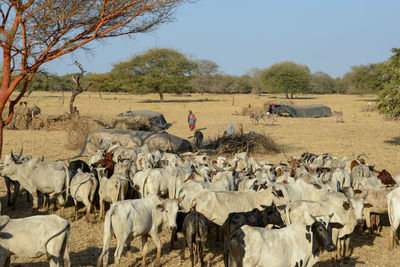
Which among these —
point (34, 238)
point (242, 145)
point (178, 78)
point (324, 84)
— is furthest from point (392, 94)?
point (324, 84)

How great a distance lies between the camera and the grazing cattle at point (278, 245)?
5.16 meters

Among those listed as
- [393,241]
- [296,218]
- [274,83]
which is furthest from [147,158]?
[274,83]

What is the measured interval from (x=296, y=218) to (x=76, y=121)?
46.7 feet

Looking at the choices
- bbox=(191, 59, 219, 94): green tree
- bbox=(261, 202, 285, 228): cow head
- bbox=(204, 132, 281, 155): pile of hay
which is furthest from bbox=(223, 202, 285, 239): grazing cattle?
bbox=(191, 59, 219, 94): green tree

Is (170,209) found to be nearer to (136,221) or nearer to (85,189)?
(136,221)

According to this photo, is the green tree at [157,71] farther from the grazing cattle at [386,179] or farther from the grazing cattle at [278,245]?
the grazing cattle at [278,245]

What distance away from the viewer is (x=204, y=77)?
8644 cm

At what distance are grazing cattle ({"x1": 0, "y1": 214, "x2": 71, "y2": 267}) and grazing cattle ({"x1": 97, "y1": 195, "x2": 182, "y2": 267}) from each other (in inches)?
27.3

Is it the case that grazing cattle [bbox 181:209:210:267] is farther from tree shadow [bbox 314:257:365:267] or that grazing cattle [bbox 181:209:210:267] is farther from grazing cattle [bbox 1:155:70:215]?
grazing cattle [bbox 1:155:70:215]

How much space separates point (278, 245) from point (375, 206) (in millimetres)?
3752

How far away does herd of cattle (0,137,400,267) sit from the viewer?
5.43 m

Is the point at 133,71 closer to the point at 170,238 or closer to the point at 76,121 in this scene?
the point at 76,121

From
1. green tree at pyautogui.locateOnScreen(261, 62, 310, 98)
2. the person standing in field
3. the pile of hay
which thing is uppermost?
green tree at pyautogui.locateOnScreen(261, 62, 310, 98)

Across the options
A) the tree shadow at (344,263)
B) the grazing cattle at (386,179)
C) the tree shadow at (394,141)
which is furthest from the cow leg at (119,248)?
the tree shadow at (394,141)
